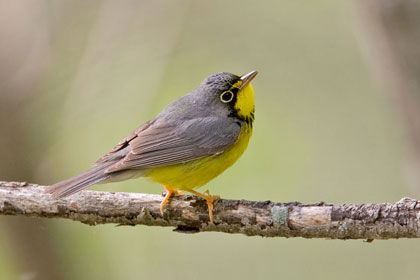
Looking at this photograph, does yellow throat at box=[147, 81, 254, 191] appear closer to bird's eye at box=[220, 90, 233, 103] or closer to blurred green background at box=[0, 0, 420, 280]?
bird's eye at box=[220, 90, 233, 103]

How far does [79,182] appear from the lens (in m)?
4.99

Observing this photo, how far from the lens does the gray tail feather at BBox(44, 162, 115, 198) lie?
4.83 m

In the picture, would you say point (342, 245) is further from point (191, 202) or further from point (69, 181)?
point (69, 181)

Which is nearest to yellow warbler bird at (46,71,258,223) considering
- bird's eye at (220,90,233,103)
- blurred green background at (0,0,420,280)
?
bird's eye at (220,90,233,103)

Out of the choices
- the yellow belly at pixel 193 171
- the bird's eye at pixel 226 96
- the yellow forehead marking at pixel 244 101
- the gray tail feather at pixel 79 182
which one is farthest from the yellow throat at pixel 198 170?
the gray tail feather at pixel 79 182

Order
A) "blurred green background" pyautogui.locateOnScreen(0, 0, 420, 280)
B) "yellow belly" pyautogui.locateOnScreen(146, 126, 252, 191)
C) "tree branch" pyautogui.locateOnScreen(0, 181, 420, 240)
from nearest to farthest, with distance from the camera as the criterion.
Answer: "tree branch" pyautogui.locateOnScreen(0, 181, 420, 240), "yellow belly" pyautogui.locateOnScreen(146, 126, 252, 191), "blurred green background" pyautogui.locateOnScreen(0, 0, 420, 280)

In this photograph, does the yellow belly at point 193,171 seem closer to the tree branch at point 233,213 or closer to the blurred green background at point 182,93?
the tree branch at point 233,213

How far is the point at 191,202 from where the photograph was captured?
5238 mm

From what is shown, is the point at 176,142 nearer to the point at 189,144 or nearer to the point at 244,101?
the point at 189,144

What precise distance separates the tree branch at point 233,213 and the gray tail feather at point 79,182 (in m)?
0.13

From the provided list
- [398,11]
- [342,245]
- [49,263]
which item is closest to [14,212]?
[49,263]

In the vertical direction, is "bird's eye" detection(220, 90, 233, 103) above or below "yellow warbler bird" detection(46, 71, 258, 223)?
above

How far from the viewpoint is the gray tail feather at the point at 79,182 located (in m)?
4.83

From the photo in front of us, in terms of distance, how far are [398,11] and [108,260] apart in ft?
12.9
